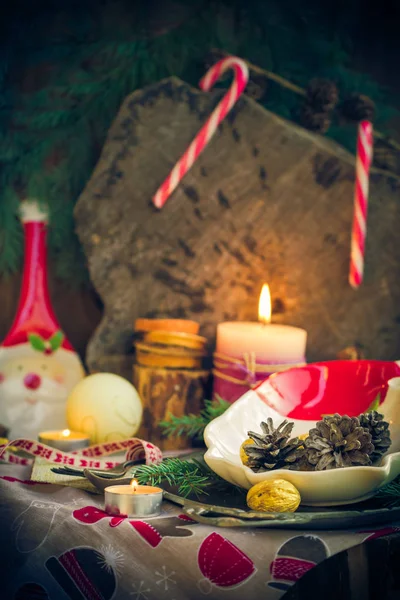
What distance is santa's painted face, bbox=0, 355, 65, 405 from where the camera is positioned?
113cm

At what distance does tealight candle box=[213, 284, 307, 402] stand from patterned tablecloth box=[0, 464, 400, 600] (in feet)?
1.30

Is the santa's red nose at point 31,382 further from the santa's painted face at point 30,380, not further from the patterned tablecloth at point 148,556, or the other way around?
the patterned tablecloth at point 148,556

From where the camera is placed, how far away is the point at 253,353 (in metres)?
1.00

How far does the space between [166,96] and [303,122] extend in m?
0.27

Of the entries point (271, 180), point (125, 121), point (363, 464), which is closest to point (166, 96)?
point (125, 121)

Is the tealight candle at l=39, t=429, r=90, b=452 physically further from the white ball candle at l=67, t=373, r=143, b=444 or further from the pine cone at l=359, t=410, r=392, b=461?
the pine cone at l=359, t=410, r=392, b=461

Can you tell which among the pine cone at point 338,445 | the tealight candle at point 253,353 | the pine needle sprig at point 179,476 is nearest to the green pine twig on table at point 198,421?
the tealight candle at point 253,353

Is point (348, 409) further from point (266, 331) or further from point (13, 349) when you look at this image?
point (13, 349)

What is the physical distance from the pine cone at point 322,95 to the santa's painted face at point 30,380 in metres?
0.68

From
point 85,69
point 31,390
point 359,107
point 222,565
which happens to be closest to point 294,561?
point 222,565

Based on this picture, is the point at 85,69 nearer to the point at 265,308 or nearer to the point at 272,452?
the point at 265,308

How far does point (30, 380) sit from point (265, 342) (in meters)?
0.41

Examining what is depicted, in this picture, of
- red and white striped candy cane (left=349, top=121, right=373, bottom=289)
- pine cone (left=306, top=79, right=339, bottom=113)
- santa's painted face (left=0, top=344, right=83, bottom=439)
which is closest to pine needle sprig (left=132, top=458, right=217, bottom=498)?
santa's painted face (left=0, top=344, right=83, bottom=439)

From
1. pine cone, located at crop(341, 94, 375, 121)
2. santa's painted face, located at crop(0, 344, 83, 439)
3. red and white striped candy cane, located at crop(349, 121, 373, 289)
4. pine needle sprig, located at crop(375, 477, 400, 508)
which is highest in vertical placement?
pine cone, located at crop(341, 94, 375, 121)
